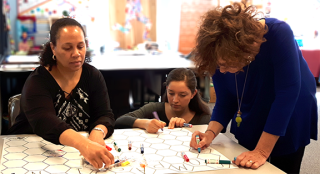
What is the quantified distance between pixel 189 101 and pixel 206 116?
0.14 meters

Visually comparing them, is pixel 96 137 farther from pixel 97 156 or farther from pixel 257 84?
pixel 257 84

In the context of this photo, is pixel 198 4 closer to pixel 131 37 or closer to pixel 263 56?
pixel 131 37

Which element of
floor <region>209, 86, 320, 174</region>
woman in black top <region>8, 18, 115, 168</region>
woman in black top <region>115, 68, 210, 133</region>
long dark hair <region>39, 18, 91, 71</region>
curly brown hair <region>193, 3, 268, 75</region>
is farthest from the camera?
floor <region>209, 86, 320, 174</region>

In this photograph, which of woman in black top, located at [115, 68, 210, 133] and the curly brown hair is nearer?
the curly brown hair

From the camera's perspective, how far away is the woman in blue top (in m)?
0.88

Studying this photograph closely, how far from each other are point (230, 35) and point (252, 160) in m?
0.40

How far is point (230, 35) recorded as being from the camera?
863mm

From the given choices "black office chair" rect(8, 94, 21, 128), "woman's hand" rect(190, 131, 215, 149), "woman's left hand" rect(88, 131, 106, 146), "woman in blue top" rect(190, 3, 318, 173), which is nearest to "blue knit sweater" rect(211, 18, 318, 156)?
"woman in blue top" rect(190, 3, 318, 173)

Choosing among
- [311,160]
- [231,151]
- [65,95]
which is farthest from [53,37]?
Answer: [311,160]

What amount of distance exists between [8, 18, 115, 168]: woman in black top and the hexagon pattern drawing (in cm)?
5

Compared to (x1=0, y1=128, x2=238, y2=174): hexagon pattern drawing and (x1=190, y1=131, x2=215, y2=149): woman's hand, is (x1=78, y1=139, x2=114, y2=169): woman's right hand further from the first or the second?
(x1=190, y1=131, x2=215, y2=149): woman's hand

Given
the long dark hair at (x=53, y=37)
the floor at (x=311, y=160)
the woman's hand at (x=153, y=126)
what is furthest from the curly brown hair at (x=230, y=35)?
the floor at (x=311, y=160)

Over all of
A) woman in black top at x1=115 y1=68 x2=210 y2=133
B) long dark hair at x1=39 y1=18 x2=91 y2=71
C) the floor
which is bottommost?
the floor

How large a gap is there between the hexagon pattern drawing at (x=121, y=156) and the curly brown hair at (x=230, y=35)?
12.5 inches
